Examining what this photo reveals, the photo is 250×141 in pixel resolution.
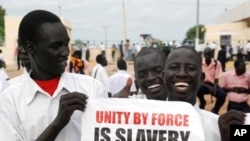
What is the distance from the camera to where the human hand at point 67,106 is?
2.39 m

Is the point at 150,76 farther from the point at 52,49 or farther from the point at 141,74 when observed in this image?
the point at 52,49

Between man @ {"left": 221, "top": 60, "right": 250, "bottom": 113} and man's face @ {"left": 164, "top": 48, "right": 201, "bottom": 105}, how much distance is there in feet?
18.4

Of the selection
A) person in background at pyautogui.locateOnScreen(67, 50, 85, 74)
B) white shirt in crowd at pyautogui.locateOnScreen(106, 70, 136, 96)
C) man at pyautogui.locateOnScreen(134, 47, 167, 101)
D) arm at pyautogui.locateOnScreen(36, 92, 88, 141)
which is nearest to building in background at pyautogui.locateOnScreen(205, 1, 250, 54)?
person in background at pyautogui.locateOnScreen(67, 50, 85, 74)

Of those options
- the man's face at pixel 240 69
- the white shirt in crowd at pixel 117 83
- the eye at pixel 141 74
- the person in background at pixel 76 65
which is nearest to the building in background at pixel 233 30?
the person in background at pixel 76 65

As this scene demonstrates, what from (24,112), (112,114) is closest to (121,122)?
(112,114)

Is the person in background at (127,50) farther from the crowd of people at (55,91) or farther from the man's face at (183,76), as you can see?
the crowd of people at (55,91)

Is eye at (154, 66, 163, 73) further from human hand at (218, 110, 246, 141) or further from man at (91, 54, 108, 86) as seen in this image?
man at (91, 54, 108, 86)

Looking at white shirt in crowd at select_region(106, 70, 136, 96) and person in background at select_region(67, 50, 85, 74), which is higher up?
white shirt in crowd at select_region(106, 70, 136, 96)

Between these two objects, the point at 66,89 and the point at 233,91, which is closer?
the point at 66,89

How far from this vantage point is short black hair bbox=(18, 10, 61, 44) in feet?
8.56

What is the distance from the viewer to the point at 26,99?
100 inches

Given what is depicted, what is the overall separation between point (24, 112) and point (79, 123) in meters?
0.27

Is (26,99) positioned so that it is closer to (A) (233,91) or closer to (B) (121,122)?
(B) (121,122)

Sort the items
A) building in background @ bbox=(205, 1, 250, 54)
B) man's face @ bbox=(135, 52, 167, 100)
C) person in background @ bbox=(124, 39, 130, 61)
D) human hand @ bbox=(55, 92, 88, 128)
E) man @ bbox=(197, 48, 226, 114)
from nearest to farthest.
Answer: human hand @ bbox=(55, 92, 88, 128) → man's face @ bbox=(135, 52, 167, 100) → man @ bbox=(197, 48, 226, 114) → person in background @ bbox=(124, 39, 130, 61) → building in background @ bbox=(205, 1, 250, 54)
